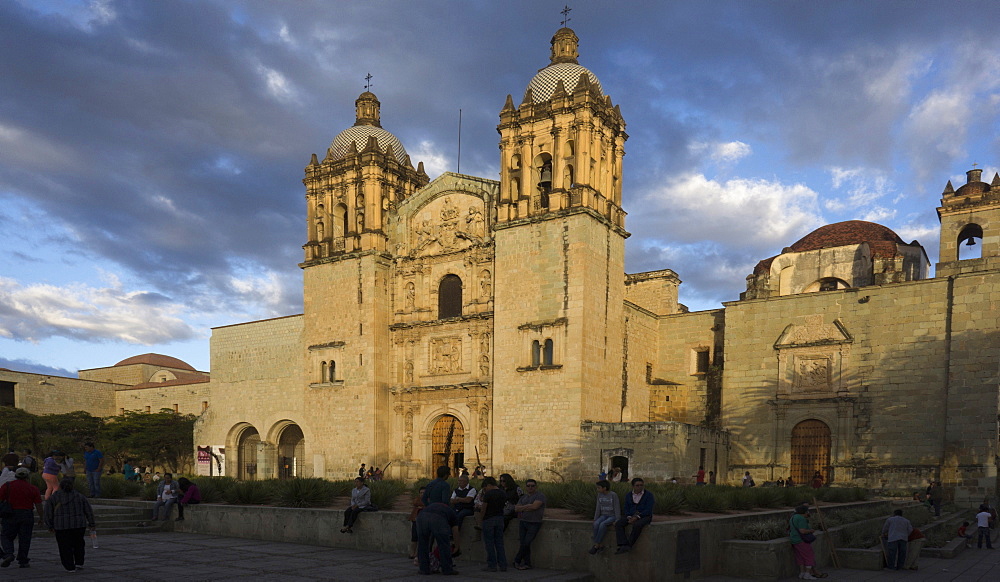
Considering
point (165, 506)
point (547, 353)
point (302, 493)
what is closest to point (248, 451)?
point (547, 353)

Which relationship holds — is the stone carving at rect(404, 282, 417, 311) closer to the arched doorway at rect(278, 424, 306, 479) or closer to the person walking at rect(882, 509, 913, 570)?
the arched doorway at rect(278, 424, 306, 479)

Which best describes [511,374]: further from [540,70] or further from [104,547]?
[104,547]

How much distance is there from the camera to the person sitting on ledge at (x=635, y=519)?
35.7ft

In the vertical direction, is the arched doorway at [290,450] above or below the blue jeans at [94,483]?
below

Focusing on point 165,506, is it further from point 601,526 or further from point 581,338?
point 581,338

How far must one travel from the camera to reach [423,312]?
1296 inches

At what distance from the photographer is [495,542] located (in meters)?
11.7

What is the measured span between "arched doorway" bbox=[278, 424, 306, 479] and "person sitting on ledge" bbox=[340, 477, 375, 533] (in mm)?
25231

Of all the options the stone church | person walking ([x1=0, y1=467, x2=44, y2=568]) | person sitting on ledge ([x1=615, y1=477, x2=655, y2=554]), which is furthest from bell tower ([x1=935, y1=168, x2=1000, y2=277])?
person walking ([x1=0, y1=467, x2=44, y2=568])

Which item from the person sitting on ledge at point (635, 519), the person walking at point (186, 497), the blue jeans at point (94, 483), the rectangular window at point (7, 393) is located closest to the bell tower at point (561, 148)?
the person walking at point (186, 497)

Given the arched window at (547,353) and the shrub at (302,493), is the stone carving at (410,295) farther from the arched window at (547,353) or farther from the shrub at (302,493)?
the shrub at (302,493)

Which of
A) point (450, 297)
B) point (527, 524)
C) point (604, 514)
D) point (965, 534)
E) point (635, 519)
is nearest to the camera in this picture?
point (635, 519)

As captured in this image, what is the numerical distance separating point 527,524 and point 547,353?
54.8 feet

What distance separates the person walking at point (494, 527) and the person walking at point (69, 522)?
570 centimetres
